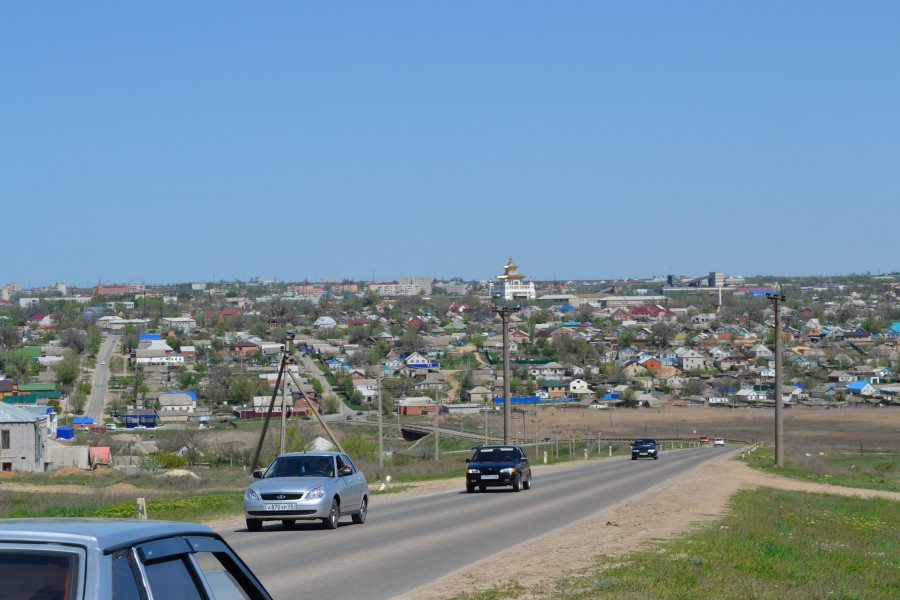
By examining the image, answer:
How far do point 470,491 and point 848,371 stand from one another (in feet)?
485

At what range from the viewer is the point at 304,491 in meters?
22.2

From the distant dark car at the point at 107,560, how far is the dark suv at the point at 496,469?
99.9 ft

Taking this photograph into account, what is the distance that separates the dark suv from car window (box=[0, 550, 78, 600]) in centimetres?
3128

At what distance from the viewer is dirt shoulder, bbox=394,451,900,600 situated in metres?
15.3

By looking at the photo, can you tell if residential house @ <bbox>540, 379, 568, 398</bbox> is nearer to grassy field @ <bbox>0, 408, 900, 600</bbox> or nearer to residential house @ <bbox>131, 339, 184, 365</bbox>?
residential house @ <bbox>131, 339, 184, 365</bbox>

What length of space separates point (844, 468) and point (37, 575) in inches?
2631

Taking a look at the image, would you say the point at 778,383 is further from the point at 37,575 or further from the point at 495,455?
the point at 37,575

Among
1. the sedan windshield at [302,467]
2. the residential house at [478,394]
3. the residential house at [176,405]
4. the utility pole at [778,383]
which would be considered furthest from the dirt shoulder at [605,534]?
the residential house at [478,394]

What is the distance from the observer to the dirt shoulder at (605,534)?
15289 millimetres

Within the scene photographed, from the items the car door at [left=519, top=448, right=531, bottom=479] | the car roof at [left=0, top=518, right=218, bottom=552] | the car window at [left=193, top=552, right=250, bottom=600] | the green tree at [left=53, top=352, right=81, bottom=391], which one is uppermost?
the car roof at [left=0, top=518, right=218, bottom=552]

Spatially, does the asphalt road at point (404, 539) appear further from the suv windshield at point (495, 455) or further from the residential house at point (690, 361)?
the residential house at point (690, 361)

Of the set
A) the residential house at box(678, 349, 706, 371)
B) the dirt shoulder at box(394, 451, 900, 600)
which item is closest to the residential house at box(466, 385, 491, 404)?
the residential house at box(678, 349, 706, 371)

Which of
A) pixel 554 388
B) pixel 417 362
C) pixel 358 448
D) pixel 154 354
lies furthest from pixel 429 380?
pixel 358 448

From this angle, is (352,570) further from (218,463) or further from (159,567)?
(218,463)
